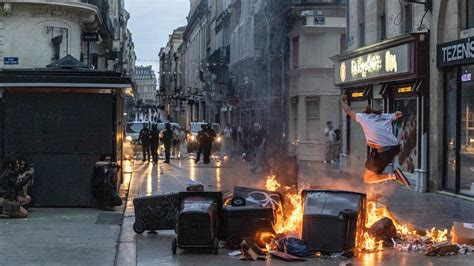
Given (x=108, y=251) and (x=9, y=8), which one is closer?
(x=108, y=251)

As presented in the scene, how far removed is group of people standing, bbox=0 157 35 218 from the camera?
11.1m

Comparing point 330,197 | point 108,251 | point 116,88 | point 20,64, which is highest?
point 20,64

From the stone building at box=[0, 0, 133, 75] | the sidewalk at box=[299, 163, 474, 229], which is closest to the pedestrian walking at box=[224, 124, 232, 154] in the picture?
the stone building at box=[0, 0, 133, 75]

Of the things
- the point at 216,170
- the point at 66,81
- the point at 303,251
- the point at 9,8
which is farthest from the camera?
the point at 9,8

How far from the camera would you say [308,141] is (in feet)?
94.6

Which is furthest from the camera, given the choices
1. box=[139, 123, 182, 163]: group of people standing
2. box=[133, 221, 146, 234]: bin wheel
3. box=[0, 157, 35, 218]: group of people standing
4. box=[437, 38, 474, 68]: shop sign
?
box=[139, 123, 182, 163]: group of people standing

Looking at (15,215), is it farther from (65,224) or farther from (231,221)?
(231,221)

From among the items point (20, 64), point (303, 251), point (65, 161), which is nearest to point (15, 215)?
point (65, 161)

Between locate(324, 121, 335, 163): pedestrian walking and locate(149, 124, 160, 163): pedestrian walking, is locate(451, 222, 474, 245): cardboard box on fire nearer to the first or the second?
locate(324, 121, 335, 163): pedestrian walking

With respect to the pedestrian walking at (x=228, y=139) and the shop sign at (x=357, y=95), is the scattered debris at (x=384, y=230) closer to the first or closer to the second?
the shop sign at (x=357, y=95)

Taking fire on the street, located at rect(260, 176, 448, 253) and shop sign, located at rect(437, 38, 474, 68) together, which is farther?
shop sign, located at rect(437, 38, 474, 68)

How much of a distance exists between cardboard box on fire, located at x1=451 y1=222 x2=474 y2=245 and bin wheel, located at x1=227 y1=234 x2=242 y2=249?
2880 millimetres

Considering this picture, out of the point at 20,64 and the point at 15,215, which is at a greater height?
the point at 20,64

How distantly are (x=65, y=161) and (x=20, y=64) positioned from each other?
17.0 m
